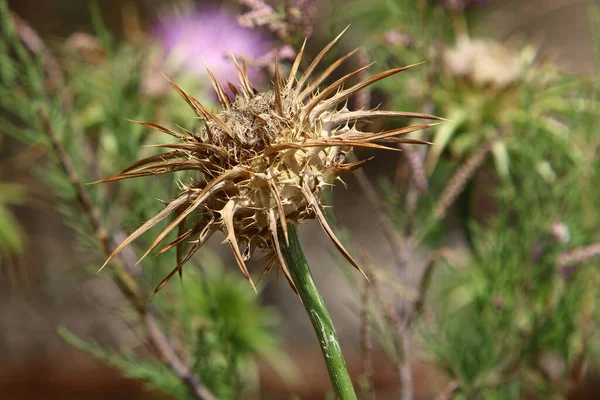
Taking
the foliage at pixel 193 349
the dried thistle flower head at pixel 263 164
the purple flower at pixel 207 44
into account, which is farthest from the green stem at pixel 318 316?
the purple flower at pixel 207 44

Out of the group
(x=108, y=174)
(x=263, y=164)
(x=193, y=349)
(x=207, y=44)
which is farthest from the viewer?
(x=207, y=44)

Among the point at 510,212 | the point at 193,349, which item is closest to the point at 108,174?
the point at 193,349

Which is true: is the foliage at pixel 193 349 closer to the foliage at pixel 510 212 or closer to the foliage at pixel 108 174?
the foliage at pixel 108 174

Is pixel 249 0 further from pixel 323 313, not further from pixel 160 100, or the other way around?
pixel 160 100

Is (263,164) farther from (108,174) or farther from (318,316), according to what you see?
(108,174)

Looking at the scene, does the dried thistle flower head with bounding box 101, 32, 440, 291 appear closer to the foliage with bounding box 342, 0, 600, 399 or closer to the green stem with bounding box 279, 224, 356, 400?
the green stem with bounding box 279, 224, 356, 400

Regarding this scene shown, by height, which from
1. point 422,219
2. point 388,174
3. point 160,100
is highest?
point 388,174

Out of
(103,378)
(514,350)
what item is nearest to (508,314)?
(514,350)

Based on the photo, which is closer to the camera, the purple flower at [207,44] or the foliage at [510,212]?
the foliage at [510,212]
